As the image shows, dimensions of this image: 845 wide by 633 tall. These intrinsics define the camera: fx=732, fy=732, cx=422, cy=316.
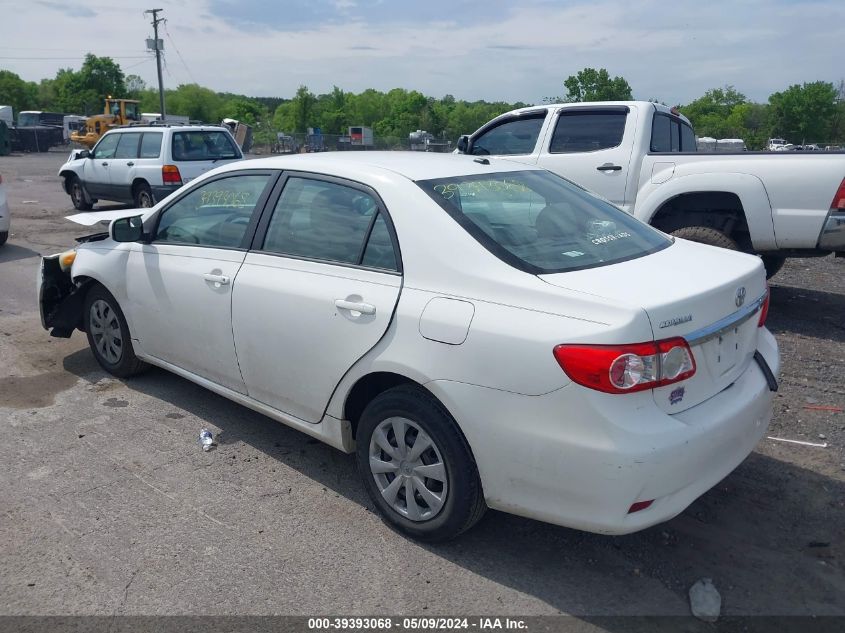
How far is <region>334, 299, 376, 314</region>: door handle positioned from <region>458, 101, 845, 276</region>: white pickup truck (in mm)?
4508

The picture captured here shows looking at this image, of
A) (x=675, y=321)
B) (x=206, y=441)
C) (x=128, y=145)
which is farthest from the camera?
(x=128, y=145)

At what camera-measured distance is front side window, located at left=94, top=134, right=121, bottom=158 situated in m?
15.0

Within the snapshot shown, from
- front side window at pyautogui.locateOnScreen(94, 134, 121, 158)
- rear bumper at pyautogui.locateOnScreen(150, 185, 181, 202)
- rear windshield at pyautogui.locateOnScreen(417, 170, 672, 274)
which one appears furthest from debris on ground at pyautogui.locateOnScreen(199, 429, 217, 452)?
front side window at pyautogui.locateOnScreen(94, 134, 121, 158)

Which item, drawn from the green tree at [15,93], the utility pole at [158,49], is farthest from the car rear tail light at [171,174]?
the green tree at [15,93]

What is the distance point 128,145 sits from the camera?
14648mm

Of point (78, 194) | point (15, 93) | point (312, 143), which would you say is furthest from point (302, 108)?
point (78, 194)

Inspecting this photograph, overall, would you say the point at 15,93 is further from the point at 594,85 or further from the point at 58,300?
the point at 58,300

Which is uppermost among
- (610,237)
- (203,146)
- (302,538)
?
(203,146)

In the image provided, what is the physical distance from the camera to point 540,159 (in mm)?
8227

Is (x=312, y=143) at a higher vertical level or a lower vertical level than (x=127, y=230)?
higher

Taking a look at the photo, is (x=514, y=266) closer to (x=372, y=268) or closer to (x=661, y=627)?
(x=372, y=268)

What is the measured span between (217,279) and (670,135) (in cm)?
622

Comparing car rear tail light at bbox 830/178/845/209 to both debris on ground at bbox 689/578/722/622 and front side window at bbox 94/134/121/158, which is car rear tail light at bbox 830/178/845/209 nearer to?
debris on ground at bbox 689/578/722/622

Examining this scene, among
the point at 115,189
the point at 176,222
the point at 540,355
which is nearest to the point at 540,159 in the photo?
the point at 176,222
